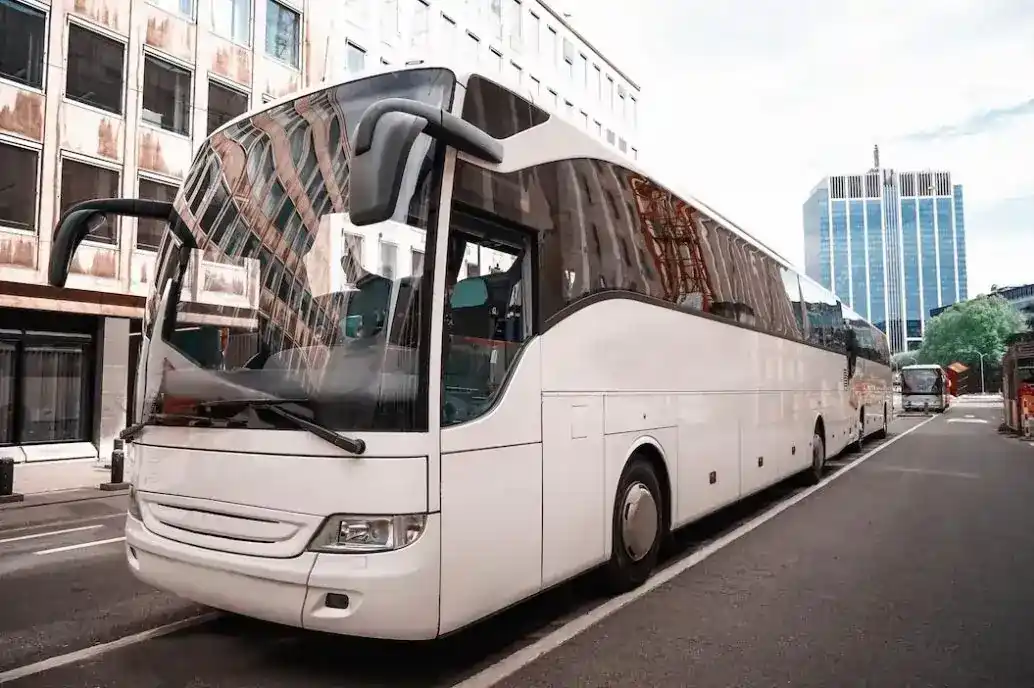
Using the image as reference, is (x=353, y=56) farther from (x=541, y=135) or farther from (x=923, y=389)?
(x=923, y=389)

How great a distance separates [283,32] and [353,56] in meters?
4.86

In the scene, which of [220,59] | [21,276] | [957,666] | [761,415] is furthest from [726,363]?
[220,59]

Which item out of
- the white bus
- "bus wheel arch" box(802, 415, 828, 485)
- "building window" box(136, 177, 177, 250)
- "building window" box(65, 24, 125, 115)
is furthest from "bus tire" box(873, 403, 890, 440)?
"building window" box(65, 24, 125, 115)

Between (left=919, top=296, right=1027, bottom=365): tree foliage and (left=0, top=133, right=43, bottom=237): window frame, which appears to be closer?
(left=0, top=133, right=43, bottom=237): window frame

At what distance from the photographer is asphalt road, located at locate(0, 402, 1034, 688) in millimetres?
4160

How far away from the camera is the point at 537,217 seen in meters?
4.70

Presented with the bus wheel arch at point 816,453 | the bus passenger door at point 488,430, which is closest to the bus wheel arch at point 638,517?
the bus passenger door at point 488,430

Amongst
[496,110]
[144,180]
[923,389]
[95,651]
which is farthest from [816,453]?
[923,389]

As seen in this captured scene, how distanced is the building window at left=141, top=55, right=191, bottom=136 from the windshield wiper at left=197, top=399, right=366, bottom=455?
19.5 metres

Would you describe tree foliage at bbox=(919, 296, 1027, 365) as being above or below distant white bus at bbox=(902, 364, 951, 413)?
above

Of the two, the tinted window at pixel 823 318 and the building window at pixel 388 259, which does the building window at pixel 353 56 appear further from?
the building window at pixel 388 259

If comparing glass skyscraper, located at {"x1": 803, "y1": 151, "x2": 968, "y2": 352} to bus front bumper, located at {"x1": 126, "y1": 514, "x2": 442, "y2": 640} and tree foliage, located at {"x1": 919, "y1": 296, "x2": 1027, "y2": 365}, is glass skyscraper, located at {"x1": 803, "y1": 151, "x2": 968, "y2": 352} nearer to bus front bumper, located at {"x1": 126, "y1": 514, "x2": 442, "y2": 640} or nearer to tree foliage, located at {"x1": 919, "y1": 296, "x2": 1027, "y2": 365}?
tree foliage, located at {"x1": 919, "y1": 296, "x2": 1027, "y2": 365}

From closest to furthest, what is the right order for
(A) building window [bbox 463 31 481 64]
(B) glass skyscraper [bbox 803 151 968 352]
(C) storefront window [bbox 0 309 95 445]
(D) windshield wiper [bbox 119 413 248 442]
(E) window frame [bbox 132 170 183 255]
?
1. (D) windshield wiper [bbox 119 413 248 442]
2. (C) storefront window [bbox 0 309 95 445]
3. (E) window frame [bbox 132 170 183 255]
4. (A) building window [bbox 463 31 481 64]
5. (B) glass skyscraper [bbox 803 151 968 352]

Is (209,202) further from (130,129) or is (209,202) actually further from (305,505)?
(130,129)
